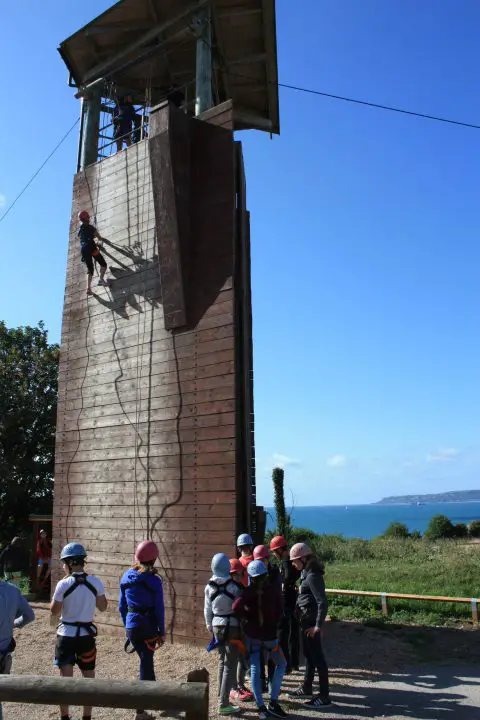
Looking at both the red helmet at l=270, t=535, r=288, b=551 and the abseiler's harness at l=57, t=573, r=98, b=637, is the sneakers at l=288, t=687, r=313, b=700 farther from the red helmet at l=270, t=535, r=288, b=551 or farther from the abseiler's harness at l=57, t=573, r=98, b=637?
the abseiler's harness at l=57, t=573, r=98, b=637

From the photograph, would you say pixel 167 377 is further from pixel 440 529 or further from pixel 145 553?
pixel 440 529

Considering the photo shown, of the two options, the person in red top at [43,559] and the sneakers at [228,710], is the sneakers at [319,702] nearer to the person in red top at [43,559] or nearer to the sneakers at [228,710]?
the sneakers at [228,710]

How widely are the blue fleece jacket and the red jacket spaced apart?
0.94 m

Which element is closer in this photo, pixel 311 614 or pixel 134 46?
pixel 311 614

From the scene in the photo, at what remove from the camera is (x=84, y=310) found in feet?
41.3

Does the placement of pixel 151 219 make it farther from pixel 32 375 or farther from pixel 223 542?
pixel 32 375

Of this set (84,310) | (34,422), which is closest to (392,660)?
(84,310)

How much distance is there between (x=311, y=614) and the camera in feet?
22.7

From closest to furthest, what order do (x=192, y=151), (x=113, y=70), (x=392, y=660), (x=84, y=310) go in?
1. (x=392, y=660)
2. (x=192, y=151)
3. (x=84, y=310)
4. (x=113, y=70)

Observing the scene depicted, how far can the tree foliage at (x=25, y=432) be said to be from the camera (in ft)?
79.9

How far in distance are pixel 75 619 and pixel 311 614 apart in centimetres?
295

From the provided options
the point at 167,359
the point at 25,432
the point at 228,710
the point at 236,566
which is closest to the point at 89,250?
the point at 167,359

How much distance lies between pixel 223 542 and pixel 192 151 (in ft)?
24.6

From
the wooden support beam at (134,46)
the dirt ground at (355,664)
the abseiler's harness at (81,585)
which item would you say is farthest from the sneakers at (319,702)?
the wooden support beam at (134,46)
